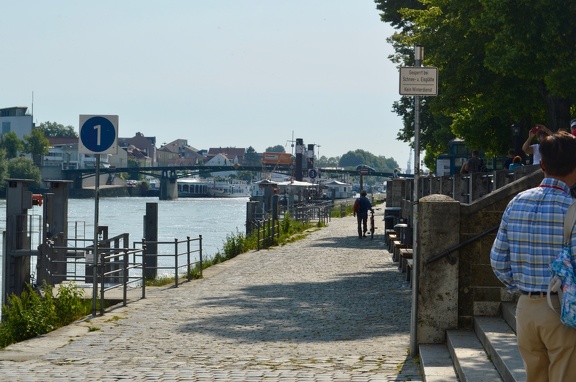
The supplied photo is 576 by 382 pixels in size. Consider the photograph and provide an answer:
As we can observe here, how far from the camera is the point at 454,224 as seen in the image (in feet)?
33.9

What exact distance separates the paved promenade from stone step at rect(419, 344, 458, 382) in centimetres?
16

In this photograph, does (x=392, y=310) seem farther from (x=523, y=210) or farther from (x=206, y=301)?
(x=523, y=210)

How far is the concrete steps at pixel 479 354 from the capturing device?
801 cm

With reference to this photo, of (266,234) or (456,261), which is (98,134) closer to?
(456,261)

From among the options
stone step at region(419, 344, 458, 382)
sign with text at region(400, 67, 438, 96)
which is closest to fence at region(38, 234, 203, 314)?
stone step at region(419, 344, 458, 382)

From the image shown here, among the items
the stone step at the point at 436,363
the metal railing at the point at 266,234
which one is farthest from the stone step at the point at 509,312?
the metal railing at the point at 266,234

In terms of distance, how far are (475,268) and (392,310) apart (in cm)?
444

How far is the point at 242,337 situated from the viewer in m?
12.3

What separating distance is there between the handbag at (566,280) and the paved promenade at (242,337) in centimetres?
445

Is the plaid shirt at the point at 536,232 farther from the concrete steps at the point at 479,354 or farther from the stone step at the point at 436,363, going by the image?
the stone step at the point at 436,363

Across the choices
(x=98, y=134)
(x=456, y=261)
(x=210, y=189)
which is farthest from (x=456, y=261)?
(x=210, y=189)

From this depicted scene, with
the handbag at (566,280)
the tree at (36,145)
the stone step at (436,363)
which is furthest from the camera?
the tree at (36,145)

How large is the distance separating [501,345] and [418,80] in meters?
2.56

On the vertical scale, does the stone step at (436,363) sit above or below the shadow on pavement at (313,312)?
above
